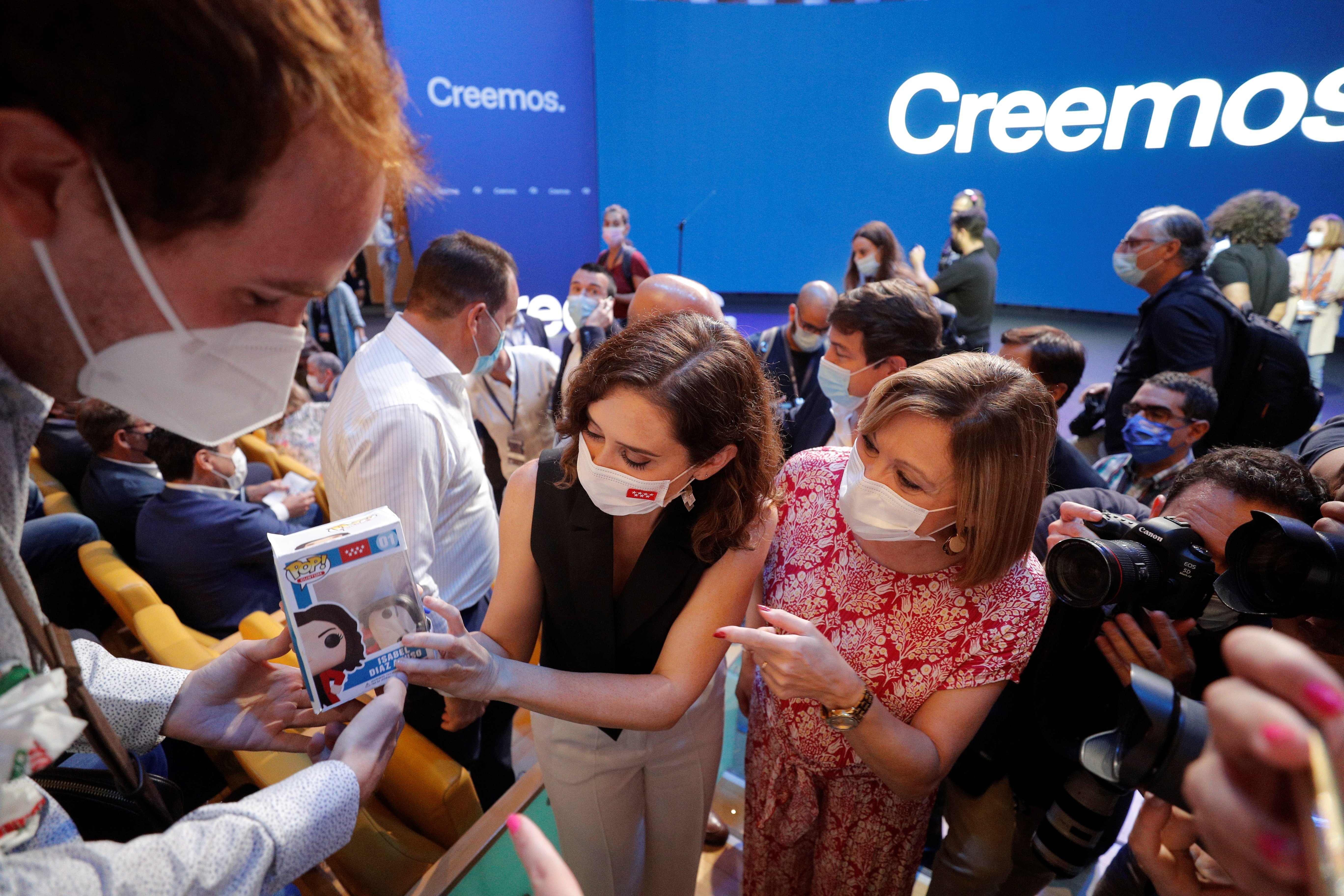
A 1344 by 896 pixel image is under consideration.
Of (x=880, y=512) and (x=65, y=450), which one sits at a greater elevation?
(x=880, y=512)

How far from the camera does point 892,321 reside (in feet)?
8.00

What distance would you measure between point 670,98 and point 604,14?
4.17 feet

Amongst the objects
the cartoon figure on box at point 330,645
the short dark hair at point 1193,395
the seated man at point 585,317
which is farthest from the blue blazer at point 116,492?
the short dark hair at point 1193,395

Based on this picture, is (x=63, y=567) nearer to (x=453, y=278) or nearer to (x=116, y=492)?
(x=116, y=492)

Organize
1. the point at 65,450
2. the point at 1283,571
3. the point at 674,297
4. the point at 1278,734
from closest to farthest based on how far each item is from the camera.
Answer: the point at 1278,734 < the point at 1283,571 < the point at 674,297 < the point at 65,450

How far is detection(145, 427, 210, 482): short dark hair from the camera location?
2383 mm

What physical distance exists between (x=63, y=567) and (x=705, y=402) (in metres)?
3.04

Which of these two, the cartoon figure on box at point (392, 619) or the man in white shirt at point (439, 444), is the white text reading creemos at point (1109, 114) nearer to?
the man in white shirt at point (439, 444)

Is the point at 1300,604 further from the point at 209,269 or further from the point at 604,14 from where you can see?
the point at 604,14

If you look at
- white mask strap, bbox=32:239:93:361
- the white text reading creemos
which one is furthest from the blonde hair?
the white text reading creemos

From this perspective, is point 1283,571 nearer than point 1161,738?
No

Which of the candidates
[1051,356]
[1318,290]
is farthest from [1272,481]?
[1318,290]

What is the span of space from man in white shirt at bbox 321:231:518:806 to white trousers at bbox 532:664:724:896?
Answer: 0.47 meters

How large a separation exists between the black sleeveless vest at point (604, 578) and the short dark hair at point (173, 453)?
1.71m
